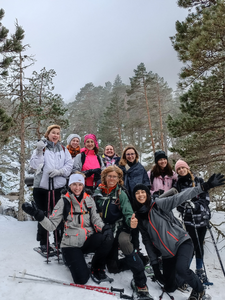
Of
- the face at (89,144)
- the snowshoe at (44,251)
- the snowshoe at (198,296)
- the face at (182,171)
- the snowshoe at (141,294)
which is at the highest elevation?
the face at (89,144)

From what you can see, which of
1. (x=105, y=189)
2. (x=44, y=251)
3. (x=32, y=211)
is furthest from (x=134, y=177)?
(x=44, y=251)

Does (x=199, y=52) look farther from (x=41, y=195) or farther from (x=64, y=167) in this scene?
(x=41, y=195)

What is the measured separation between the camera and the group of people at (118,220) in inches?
131

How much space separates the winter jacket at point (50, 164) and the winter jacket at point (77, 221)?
0.79 m

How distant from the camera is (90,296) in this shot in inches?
115

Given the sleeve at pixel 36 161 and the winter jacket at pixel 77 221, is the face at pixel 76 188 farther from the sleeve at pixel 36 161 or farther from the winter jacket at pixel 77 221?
the sleeve at pixel 36 161

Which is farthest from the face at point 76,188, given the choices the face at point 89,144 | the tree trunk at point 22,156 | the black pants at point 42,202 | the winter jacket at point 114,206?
the tree trunk at point 22,156

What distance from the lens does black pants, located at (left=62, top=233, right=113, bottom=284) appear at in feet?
10.7

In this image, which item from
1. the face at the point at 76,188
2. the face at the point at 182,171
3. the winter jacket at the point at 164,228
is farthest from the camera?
the face at the point at 182,171

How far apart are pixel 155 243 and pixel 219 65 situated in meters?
5.90

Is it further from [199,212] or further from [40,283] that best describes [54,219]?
[199,212]

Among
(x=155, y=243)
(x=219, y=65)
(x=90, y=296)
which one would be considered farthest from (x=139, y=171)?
(x=219, y=65)

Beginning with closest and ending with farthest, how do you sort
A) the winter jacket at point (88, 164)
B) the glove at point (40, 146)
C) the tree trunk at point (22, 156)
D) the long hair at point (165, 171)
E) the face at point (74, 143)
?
the glove at point (40, 146), the long hair at point (165, 171), the winter jacket at point (88, 164), the face at point (74, 143), the tree trunk at point (22, 156)

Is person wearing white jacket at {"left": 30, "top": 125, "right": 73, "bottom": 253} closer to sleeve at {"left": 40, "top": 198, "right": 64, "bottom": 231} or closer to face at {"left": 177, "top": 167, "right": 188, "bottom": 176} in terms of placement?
sleeve at {"left": 40, "top": 198, "right": 64, "bottom": 231}
